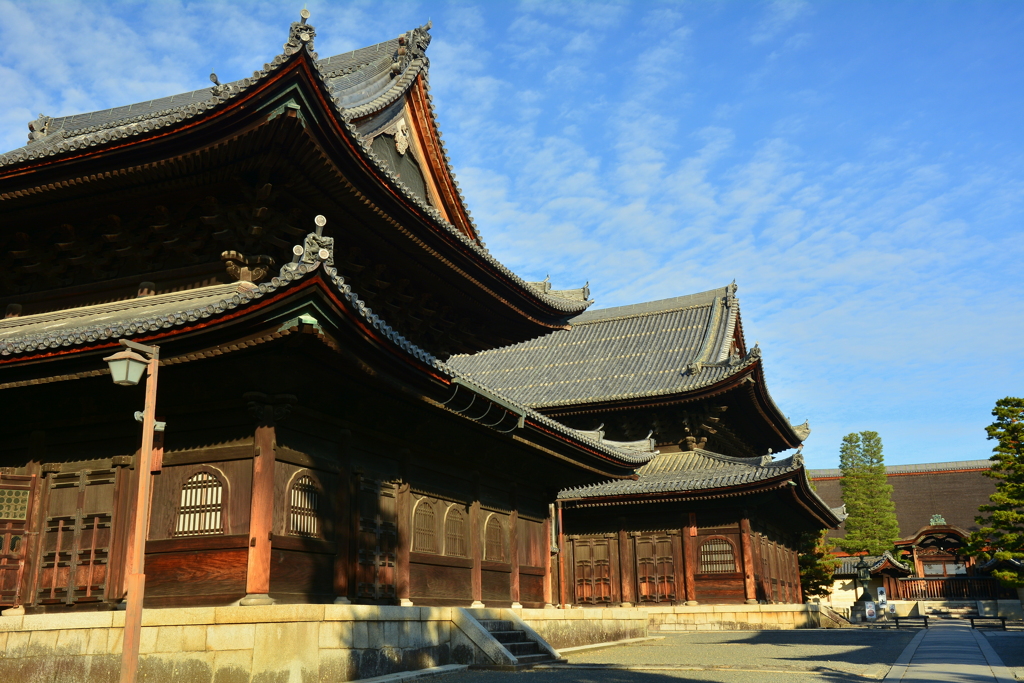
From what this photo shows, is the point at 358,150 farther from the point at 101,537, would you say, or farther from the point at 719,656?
the point at 719,656

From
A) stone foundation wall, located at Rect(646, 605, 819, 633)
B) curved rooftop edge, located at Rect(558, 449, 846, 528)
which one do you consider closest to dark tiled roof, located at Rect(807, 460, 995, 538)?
curved rooftop edge, located at Rect(558, 449, 846, 528)

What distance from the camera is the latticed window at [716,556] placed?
29562 mm

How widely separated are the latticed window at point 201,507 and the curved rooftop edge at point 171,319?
7.39 ft

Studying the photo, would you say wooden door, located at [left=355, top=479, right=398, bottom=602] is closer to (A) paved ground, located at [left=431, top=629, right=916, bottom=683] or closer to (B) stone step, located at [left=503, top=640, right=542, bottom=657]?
(A) paved ground, located at [left=431, top=629, right=916, bottom=683]

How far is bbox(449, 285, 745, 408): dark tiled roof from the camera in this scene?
111 feet

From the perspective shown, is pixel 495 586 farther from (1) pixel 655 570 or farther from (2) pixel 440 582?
(1) pixel 655 570

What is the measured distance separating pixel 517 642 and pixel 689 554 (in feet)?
46.2

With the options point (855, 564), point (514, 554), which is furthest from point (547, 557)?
point (855, 564)

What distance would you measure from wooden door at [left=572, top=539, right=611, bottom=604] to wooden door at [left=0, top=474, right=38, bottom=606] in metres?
21.0

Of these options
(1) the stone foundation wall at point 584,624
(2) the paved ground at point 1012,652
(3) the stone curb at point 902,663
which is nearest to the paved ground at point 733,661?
(3) the stone curb at point 902,663

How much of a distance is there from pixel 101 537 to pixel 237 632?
367 cm

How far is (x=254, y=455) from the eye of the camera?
1321cm

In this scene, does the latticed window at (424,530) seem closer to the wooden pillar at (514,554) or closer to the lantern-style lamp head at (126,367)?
the wooden pillar at (514,554)

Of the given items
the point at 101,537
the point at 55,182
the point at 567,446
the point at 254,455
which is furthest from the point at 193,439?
the point at 567,446
